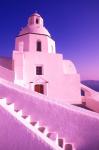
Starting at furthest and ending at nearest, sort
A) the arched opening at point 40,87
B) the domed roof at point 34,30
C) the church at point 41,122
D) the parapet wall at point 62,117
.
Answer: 1. the domed roof at point 34,30
2. the arched opening at point 40,87
3. the parapet wall at point 62,117
4. the church at point 41,122

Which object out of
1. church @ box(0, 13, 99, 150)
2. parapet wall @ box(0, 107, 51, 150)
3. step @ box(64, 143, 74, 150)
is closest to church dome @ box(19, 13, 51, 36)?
church @ box(0, 13, 99, 150)

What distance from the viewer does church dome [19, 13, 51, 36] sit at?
1994cm

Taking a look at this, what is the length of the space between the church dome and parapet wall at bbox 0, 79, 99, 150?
520 inches

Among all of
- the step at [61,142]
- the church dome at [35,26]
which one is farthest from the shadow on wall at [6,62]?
the step at [61,142]

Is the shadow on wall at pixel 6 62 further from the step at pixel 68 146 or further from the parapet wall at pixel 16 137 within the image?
the parapet wall at pixel 16 137

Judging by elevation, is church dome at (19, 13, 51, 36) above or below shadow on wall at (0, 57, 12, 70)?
above

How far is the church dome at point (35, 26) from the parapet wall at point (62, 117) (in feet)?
Answer: 43.3

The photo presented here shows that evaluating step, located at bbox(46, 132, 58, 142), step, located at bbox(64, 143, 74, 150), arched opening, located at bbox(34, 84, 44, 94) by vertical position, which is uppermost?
arched opening, located at bbox(34, 84, 44, 94)

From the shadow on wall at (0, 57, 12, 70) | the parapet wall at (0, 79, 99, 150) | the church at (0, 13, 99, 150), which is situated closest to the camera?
the church at (0, 13, 99, 150)

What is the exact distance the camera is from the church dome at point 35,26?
19.9 m

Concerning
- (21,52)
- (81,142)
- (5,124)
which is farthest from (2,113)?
(21,52)

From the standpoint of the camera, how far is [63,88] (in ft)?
61.6

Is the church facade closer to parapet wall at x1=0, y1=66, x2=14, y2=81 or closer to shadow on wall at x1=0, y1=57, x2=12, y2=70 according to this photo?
shadow on wall at x1=0, y1=57, x2=12, y2=70

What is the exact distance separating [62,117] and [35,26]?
1523 cm
